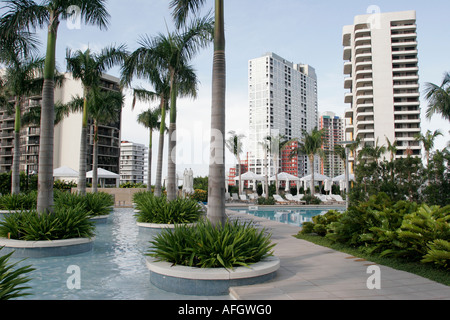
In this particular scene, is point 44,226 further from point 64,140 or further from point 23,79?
point 64,140

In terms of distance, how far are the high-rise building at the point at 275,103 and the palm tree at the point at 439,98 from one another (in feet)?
379

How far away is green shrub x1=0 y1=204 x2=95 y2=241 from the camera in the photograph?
8.22 m

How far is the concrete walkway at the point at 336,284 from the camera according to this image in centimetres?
466

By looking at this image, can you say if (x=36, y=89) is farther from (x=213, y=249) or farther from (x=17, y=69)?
(x=213, y=249)

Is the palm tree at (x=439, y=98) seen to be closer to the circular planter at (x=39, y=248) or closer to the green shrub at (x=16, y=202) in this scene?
the circular planter at (x=39, y=248)

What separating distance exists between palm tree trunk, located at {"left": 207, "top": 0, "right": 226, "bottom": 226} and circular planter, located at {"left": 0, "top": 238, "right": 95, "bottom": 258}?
14.1 feet

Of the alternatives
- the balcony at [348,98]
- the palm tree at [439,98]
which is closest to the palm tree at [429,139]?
the palm tree at [439,98]

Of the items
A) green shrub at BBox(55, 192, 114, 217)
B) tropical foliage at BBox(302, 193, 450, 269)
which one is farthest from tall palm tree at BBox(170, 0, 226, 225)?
green shrub at BBox(55, 192, 114, 217)

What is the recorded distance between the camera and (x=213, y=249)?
557 cm

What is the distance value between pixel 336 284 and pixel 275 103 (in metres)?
145

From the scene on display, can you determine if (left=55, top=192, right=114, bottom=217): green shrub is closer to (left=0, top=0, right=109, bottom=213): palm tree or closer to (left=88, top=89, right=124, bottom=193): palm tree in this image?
(left=88, top=89, right=124, bottom=193): palm tree

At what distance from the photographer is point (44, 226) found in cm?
829

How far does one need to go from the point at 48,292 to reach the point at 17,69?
14329mm
